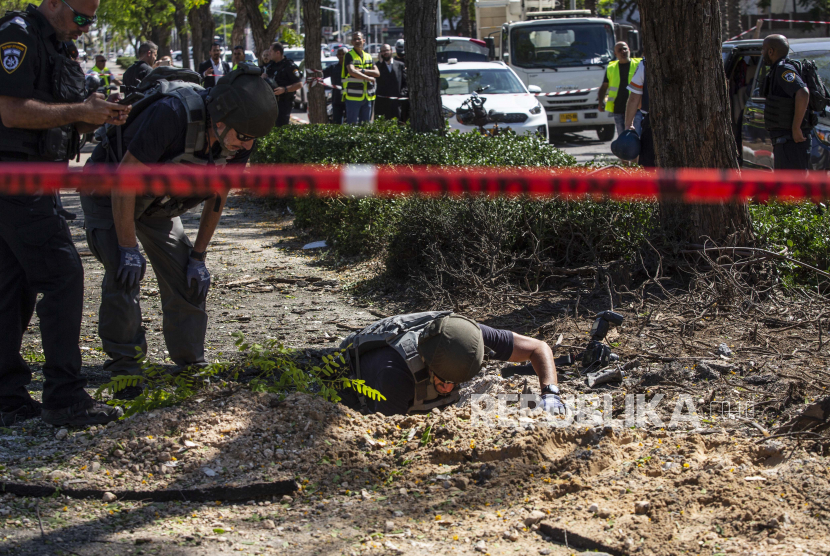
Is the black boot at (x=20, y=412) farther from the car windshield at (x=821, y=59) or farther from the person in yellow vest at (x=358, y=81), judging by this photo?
the person in yellow vest at (x=358, y=81)

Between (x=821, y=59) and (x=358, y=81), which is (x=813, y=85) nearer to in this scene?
(x=821, y=59)

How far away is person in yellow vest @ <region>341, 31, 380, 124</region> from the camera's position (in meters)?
13.0

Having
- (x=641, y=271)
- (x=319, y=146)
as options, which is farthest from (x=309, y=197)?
(x=641, y=271)

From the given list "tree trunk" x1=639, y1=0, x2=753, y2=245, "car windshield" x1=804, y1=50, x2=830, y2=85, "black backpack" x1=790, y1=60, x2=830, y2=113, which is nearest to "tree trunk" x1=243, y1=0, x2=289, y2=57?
"car windshield" x1=804, y1=50, x2=830, y2=85

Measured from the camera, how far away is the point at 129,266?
3.80 metres

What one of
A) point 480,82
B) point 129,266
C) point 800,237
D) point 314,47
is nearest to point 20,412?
point 129,266

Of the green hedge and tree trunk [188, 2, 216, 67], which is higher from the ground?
tree trunk [188, 2, 216, 67]

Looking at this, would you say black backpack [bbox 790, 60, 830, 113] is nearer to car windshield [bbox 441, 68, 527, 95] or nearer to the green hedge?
the green hedge

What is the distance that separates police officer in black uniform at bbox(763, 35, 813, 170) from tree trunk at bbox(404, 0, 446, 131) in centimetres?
337

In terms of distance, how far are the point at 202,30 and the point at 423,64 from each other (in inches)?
654

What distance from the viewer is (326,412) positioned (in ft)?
11.4

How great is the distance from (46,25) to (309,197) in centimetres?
505

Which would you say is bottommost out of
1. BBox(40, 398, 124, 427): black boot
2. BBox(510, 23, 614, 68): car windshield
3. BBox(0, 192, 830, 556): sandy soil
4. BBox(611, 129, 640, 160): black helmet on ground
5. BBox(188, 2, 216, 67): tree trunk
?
BBox(0, 192, 830, 556): sandy soil

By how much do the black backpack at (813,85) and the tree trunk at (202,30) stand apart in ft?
58.6
